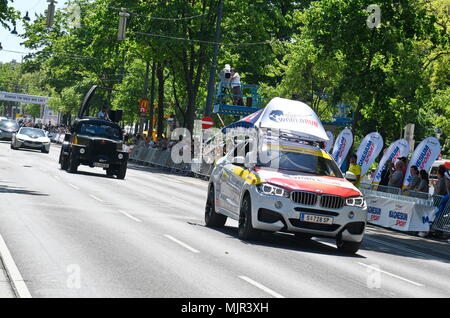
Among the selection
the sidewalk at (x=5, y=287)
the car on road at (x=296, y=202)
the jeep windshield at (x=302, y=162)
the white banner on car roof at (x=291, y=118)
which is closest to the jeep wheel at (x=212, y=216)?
the car on road at (x=296, y=202)

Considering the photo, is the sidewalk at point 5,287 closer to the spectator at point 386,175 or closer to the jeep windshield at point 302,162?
the jeep windshield at point 302,162

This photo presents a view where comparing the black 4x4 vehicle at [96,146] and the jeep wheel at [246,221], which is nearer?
the jeep wheel at [246,221]

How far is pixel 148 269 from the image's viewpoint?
11148 millimetres

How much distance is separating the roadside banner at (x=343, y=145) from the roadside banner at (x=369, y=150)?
177 cm

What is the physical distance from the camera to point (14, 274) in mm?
10031

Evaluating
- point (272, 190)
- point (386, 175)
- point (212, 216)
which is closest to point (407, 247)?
point (212, 216)

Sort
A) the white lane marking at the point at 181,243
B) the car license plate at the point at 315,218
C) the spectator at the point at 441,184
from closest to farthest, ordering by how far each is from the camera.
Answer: the white lane marking at the point at 181,243, the car license plate at the point at 315,218, the spectator at the point at 441,184

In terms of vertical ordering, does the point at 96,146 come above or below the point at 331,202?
below

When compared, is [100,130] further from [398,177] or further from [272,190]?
[272,190]

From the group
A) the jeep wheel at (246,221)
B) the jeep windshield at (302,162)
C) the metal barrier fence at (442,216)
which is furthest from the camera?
the metal barrier fence at (442,216)

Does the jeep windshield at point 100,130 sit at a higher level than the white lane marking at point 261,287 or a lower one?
higher

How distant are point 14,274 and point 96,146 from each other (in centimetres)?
2384

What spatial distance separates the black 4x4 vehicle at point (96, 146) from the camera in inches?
1328
